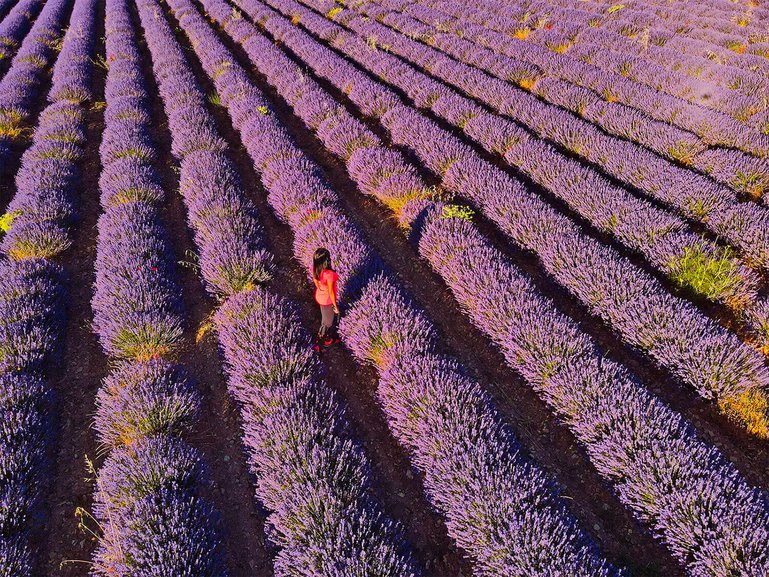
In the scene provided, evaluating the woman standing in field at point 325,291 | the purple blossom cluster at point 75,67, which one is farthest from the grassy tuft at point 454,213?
the purple blossom cluster at point 75,67

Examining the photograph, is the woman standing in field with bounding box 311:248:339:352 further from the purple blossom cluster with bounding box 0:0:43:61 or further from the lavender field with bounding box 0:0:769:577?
the purple blossom cluster with bounding box 0:0:43:61

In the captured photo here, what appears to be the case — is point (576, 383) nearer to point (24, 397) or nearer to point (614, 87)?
point (24, 397)

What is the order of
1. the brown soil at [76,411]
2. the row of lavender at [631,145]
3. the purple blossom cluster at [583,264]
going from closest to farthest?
the brown soil at [76,411]
the purple blossom cluster at [583,264]
the row of lavender at [631,145]

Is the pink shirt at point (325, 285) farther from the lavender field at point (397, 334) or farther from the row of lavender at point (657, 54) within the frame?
the row of lavender at point (657, 54)

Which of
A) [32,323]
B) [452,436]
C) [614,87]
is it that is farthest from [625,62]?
[32,323]

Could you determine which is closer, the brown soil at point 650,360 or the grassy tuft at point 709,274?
the brown soil at point 650,360
